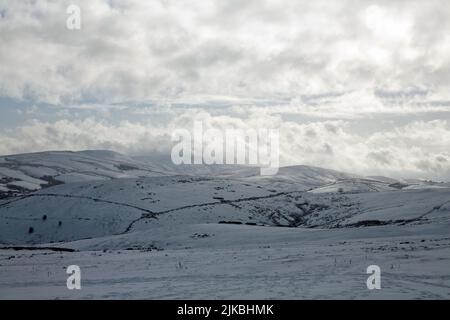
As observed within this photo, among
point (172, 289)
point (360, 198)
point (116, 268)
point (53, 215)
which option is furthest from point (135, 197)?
point (172, 289)

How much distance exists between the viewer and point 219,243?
40.2m

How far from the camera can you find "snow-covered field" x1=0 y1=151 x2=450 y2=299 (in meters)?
17.3

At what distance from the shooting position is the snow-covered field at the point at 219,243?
1727 cm

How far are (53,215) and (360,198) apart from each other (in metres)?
60.6

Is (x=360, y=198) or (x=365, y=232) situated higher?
(x=360, y=198)

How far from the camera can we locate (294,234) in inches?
1635

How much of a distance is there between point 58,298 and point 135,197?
3012 inches
